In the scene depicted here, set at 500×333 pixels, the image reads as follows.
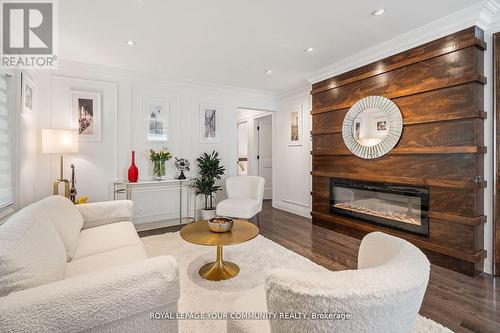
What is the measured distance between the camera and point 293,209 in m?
4.98

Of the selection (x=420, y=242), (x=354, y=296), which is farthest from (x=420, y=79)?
(x=354, y=296)

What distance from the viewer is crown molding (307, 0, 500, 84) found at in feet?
7.46

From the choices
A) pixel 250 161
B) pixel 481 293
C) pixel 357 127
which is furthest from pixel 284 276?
pixel 250 161

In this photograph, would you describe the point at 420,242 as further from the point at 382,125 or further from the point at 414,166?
the point at 382,125

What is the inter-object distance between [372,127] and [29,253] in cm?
352

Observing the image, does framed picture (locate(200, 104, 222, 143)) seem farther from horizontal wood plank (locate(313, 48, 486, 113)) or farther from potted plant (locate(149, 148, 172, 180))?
horizontal wood plank (locate(313, 48, 486, 113))

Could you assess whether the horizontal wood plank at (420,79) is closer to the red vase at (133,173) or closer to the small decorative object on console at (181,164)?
the small decorative object on console at (181,164)

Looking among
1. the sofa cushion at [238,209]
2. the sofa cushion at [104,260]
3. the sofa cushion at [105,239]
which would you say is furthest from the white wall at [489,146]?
the sofa cushion at [105,239]

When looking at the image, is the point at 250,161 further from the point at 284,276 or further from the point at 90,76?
the point at 284,276

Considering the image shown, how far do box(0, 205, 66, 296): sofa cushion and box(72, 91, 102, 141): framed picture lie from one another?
2371mm

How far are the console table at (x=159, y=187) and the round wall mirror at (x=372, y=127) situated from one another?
9.13 ft

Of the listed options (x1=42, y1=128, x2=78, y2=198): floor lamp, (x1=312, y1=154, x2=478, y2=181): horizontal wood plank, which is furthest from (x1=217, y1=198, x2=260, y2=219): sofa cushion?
(x1=42, y1=128, x2=78, y2=198): floor lamp

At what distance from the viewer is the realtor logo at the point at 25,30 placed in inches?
86.3

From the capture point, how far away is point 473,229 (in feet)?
7.60
